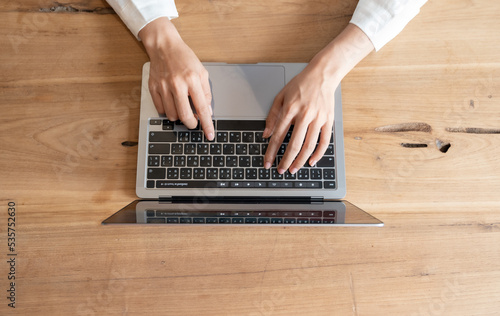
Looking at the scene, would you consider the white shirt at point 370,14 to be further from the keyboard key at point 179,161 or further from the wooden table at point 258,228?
the keyboard key at point 179,161

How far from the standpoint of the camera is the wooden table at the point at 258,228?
634 mm

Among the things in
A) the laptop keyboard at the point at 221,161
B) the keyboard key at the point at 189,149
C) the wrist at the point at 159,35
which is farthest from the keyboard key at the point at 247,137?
the wrist at the point at 159,35

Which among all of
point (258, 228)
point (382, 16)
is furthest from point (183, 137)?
point (382, 16)

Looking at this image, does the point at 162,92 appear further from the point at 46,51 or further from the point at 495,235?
the point at 495,235

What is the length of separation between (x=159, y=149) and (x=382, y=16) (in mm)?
538

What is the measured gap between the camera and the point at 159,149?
2.21 feet

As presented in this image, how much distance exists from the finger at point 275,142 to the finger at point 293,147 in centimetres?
2

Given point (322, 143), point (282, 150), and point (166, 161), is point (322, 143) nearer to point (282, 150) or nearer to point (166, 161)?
point (282, 150)

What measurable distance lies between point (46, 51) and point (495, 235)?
1020mm

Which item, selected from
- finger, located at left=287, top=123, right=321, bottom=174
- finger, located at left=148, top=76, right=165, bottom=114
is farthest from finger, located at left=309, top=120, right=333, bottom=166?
finger, located at left=148, top=76, right=165, bottom=114

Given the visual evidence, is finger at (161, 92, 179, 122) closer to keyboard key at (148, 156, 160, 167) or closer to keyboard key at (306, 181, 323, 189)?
keyboard key at (148, 156, 160, 167)

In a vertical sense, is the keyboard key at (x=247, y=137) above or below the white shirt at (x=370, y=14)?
below

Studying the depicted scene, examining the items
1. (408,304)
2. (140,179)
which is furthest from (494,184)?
(140,179)

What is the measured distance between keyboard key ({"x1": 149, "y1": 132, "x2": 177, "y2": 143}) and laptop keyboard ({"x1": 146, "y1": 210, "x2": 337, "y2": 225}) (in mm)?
150
